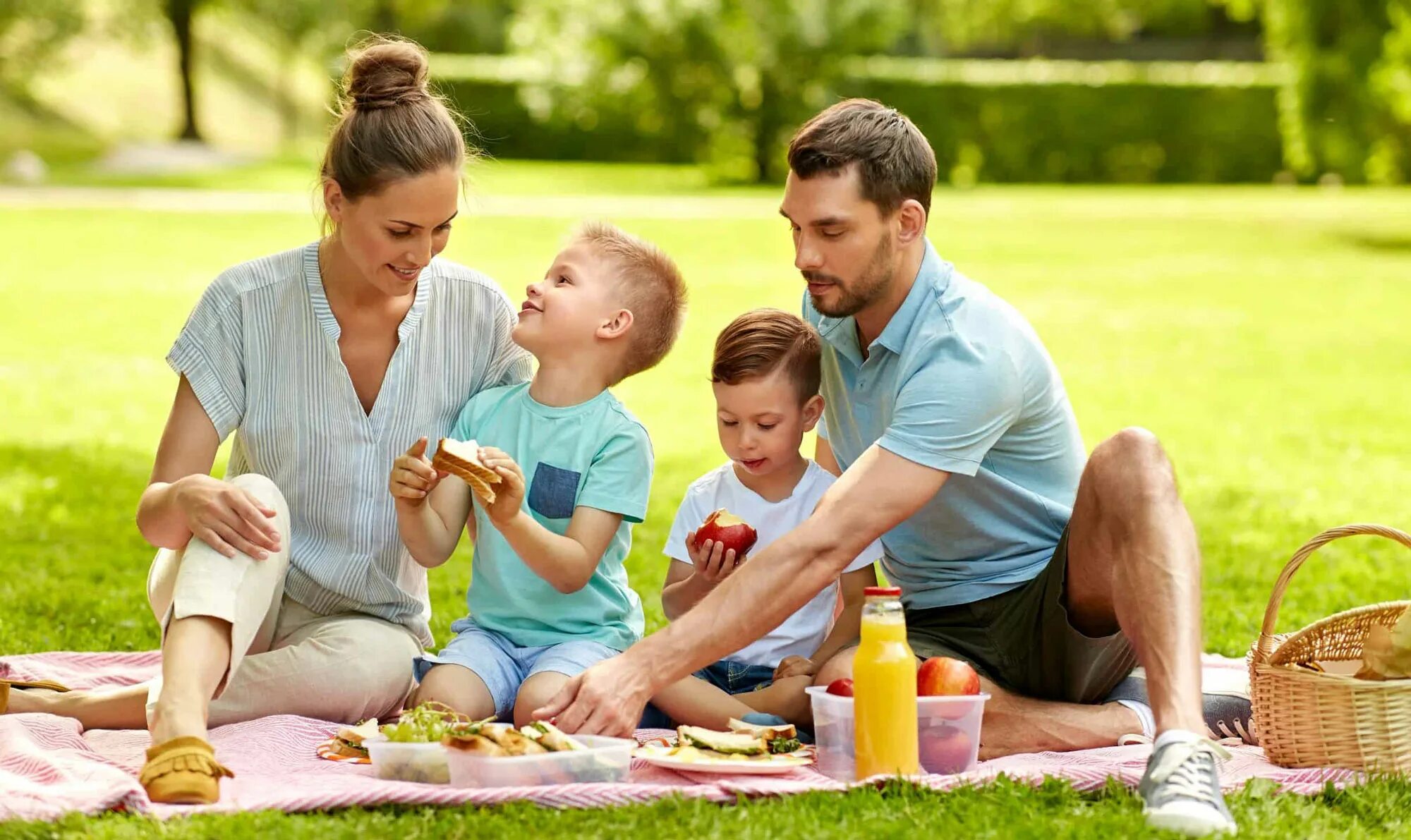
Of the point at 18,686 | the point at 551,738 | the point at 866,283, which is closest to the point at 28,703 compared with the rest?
the point at 18,686

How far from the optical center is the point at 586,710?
338 centimetres

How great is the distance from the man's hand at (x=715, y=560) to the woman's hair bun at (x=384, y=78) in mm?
Result: 1240

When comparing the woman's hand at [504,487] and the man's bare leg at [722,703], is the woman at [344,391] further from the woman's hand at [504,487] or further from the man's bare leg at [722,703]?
the man's bare leg at [722,703]

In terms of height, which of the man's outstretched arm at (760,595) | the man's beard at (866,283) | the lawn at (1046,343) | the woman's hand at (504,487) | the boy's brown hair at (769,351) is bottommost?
the lawn at (1046,343)

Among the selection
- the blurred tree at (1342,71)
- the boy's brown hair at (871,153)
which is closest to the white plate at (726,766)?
the boy's brown hair at (871,153)

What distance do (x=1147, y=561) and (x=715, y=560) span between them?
0.97 m

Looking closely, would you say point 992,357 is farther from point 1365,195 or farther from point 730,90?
point 1365,195

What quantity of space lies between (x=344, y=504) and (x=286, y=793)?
90cm

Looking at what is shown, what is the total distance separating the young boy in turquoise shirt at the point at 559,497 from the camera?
372cm

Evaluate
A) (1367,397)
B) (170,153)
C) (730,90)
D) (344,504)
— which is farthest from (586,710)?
(170,153)

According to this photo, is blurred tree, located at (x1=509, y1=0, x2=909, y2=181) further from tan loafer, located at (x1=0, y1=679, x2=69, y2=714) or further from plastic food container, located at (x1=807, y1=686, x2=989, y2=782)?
plastic food container, located at (x1=807, y1=686, x2=989, y2=782)

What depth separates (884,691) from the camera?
3.27m

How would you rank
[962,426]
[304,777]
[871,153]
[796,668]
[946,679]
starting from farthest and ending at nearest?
[796,668] < [871,153] < [962,426] < [946,679] < [304,777]

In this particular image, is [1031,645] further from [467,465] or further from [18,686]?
[18,686]
